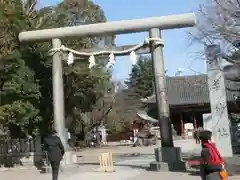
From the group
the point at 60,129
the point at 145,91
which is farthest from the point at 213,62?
the point at 145,91

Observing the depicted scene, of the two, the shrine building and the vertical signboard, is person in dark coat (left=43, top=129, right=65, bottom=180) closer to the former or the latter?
the vertical signboard

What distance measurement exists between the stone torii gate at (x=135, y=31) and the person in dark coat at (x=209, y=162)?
9923 mm

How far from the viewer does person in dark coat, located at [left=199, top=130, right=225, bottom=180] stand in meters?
7.72

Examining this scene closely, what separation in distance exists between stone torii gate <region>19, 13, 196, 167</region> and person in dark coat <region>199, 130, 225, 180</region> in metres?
9.92

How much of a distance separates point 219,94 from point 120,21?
6080mm

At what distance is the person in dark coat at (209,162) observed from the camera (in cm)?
772

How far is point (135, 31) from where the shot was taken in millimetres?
19297

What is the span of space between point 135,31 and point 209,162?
1218 cm

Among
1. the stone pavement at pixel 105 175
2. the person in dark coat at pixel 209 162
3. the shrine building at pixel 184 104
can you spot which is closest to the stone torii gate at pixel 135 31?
the stone pavement at pixel 105 175

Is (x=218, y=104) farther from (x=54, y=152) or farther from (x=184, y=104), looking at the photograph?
(x=184, y=104)

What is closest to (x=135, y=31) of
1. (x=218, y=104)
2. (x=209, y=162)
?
(x=218, y=104)

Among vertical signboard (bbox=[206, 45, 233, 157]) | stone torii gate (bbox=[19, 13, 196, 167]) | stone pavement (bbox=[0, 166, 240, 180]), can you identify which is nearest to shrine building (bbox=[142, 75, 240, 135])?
stone torii gate (bbox=[19, 13, 196, 167])

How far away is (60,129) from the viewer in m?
19.5

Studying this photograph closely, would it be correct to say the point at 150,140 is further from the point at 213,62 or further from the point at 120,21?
the point at 213,62
